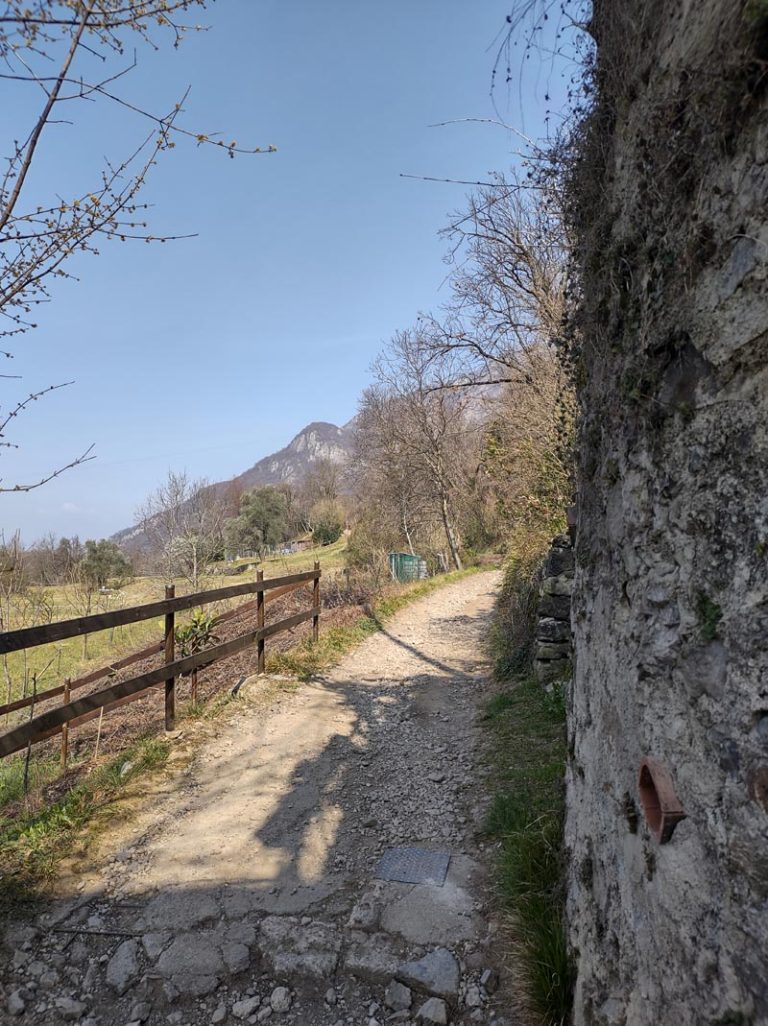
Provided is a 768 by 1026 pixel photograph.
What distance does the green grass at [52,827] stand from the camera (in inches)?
121

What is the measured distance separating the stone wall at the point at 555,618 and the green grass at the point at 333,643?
8.85 feet

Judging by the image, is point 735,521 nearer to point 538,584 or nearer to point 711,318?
point 711,318

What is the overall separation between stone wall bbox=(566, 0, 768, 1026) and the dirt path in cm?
86

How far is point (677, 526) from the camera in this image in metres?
1.63

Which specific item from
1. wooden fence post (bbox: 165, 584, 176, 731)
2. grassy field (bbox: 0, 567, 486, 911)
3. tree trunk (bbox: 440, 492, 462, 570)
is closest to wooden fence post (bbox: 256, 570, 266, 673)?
grassy field (bbox: 0, 567, 486, 911)

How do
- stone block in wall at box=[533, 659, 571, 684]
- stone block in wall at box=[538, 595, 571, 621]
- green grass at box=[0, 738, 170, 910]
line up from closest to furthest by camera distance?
green grass at box=[0, 738, 170, 910], stone block in wall at box=[533, 659, 571, 684], stone block in wall at box=[538, 595, 571, 621]

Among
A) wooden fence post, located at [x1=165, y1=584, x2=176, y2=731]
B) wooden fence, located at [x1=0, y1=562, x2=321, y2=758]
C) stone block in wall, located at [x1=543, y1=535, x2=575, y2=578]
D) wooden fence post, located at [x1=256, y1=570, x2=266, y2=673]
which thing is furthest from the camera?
wooden fence post, located at [x1=256, y1=570, x2=266, y2=673]

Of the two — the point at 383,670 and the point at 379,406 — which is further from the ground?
the point at 379,406

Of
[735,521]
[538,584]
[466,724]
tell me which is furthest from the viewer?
[538,584]

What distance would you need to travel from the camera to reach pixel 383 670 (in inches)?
299

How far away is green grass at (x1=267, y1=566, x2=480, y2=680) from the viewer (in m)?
6.91

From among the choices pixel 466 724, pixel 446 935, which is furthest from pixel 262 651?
pixel 446 935

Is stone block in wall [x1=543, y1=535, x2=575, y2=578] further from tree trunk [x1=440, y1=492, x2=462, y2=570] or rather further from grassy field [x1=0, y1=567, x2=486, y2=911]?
tree trunk [x1=440, y1=492, x2=462, y2=570]

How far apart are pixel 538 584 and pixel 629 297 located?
17.9 feet
